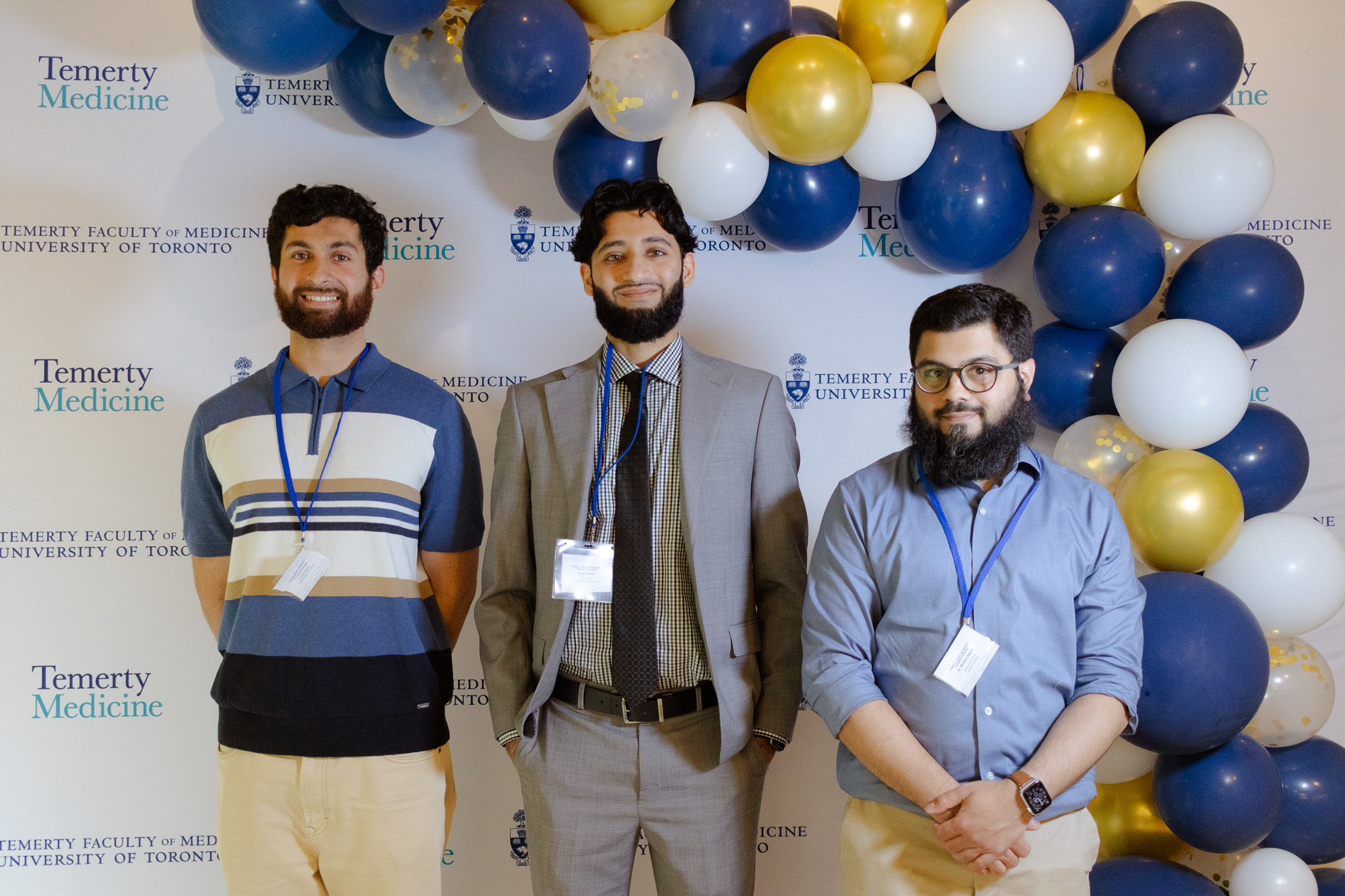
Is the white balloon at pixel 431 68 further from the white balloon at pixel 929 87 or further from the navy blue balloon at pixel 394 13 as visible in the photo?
the white balloon at pixel 929 87

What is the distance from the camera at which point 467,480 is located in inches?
86.2

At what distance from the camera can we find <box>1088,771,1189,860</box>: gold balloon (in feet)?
7.88

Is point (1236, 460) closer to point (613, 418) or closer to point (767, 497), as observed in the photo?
point (767, 497)

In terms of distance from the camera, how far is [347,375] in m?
2.12

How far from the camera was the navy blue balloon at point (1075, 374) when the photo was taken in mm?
2449

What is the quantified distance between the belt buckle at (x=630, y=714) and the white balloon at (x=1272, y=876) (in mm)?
1570

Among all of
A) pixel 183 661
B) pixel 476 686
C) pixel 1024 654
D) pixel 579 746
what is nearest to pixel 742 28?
pixel 1024 654

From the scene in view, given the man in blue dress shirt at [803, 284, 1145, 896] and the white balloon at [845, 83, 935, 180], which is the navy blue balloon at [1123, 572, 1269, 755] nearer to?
the man in blue dress shirt at [803, 284, 1145, 896]

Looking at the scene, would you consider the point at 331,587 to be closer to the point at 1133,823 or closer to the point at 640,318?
the point at 640,318

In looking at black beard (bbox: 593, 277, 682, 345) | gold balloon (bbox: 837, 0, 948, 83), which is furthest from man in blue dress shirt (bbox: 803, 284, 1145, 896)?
gold balloon (bbox: 837, 0, 948, 83)

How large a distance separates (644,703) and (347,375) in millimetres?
1025

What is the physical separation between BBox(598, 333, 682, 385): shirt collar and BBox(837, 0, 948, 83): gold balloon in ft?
3.16

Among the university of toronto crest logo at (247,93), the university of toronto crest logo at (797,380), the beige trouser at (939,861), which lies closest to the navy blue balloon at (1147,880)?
the beige trouser at (939,861)

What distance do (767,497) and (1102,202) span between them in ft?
4.44
